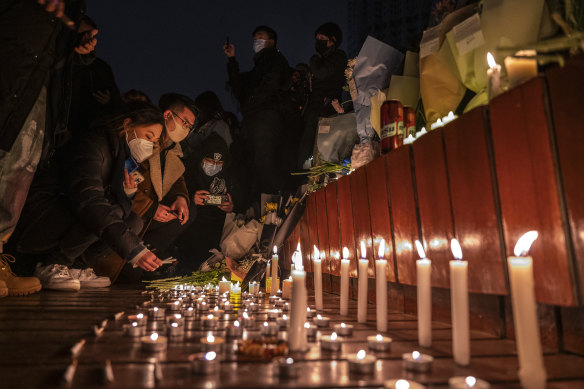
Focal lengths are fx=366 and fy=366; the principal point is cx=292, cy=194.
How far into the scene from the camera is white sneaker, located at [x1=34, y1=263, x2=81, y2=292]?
3.02 metres

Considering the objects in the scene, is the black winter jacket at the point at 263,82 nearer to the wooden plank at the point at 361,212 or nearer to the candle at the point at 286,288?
the wooden plank at the point at 361,212

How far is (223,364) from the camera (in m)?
0.96

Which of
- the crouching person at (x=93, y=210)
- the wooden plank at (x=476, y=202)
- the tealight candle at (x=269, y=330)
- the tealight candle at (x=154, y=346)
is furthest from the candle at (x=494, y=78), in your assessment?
the crouching person at (x=93, y=210)

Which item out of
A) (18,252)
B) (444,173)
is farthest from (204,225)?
(444,173)

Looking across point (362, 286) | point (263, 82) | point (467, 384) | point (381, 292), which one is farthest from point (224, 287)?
point (263, 82)

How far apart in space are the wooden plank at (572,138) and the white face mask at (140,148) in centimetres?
356

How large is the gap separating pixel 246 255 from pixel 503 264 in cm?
330

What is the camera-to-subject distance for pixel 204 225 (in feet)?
18.9

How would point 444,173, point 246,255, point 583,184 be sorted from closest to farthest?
point 583,184 < point 444,173 < point 246,255

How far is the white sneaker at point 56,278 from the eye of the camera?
3.02m

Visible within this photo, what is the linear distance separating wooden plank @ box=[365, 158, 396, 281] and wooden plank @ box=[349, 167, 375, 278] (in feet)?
0.19

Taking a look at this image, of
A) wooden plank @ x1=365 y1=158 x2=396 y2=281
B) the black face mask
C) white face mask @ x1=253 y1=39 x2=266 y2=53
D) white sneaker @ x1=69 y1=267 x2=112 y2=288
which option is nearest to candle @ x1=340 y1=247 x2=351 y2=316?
wooden plank @ x1=365 y1=158 x2=396 y2=281

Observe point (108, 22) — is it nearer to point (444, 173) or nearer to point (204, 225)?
point (204, 225)

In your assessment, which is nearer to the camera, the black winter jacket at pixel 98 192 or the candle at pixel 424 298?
the candle at pixel 424 298
